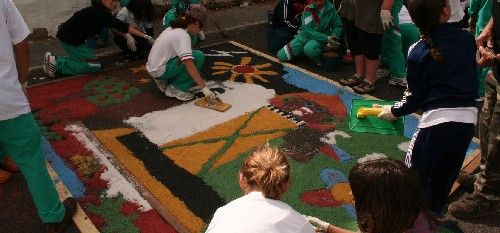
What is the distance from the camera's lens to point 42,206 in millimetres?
2922

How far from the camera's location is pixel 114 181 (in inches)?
140

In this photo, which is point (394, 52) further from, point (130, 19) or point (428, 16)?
point (130, 19)

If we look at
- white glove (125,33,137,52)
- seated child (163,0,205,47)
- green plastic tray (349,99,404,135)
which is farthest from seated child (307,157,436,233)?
white glove (125,33,137,52)

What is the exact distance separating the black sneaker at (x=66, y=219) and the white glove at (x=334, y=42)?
3.58 meters

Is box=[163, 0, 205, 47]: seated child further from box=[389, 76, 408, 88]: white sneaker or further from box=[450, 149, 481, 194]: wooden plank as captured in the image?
box=[450, 149, 481, 194]: wooden plank

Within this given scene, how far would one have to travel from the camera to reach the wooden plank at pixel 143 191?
10.1 ft

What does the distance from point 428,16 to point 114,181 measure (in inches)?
98.7

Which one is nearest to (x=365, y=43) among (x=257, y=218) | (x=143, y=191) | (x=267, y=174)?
(x=143, y=191)

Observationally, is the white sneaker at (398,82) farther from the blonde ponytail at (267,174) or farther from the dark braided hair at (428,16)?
the blonde ponytail at (267,174)

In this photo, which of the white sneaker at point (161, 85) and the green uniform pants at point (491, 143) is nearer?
the green uniform pants at point (491, 143)

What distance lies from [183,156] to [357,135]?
1.57 m

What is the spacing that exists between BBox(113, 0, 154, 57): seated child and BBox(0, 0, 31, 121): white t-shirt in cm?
308

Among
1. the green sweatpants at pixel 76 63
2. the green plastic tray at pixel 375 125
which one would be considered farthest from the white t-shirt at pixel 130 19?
the green plastic tray at pixel 375 125

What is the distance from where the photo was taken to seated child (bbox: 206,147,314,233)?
187 centimetres
